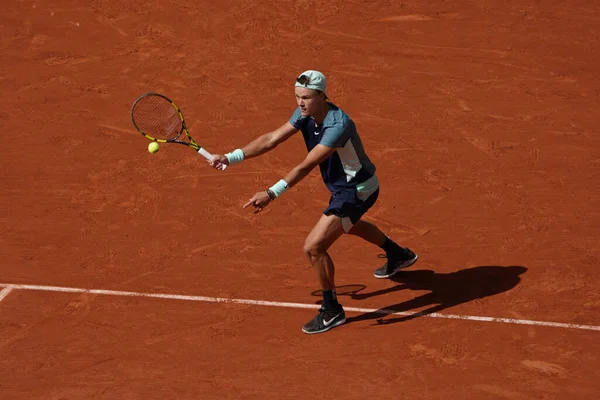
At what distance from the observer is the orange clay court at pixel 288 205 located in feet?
29.2

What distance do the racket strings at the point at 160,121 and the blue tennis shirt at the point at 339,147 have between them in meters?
1.40

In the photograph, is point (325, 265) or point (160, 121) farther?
point (160, 121)

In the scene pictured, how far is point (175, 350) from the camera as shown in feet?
29.9

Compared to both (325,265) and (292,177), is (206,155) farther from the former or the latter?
(325,265)

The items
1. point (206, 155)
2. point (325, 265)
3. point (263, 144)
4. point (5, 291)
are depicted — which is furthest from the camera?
point (5, 291)

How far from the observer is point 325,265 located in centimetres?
909

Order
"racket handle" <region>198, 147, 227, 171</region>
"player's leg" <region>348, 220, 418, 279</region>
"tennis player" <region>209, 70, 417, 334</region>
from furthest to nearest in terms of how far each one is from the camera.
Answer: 1. "player's leg" <region>348, 220, 418, 279</region>
2. "racket handle" <region>198, 147, 227, 171</region>
3. "tennis player" <region>209, 70, 417, 334</region>

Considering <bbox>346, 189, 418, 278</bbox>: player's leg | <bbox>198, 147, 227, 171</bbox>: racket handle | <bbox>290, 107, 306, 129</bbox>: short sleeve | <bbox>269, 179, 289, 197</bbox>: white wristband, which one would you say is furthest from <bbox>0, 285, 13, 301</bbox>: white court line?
<bbox>346, 189, 418, 278</bbox>: player's leg

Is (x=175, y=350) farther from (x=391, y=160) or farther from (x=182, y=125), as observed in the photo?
(x=391, y=160)

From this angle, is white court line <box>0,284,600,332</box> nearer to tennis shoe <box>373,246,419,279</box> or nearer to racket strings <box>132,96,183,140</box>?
tennis shoe <box>373,246,419,279</box>

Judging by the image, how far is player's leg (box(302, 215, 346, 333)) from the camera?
356 inches

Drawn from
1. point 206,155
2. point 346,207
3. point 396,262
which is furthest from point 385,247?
point 206,155

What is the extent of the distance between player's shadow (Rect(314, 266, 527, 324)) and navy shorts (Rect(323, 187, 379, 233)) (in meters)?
1.02

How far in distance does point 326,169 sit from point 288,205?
7.65 feet
